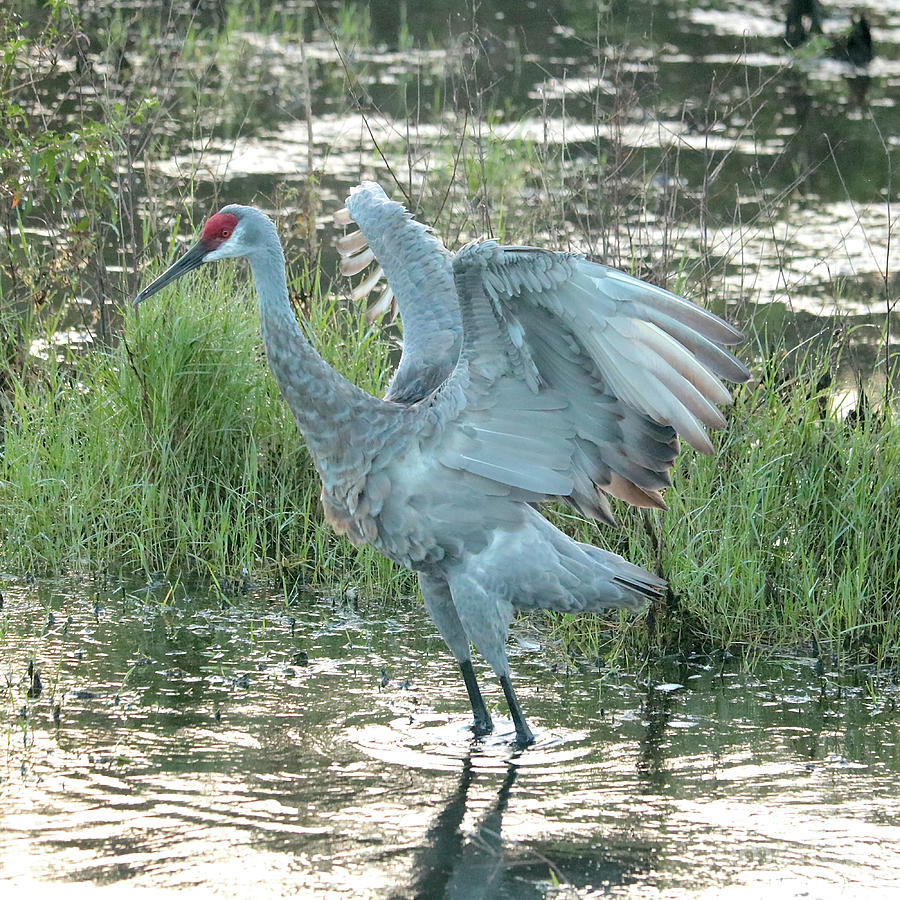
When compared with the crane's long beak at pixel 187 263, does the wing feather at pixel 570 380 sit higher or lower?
lower

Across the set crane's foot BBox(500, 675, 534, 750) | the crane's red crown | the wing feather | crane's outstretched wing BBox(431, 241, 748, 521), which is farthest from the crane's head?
crane's foot BBox(500, 675, 534, 750)

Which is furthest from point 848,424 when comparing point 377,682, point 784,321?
point 377,682

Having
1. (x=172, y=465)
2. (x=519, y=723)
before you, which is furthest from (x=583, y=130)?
(x=519, y=723)

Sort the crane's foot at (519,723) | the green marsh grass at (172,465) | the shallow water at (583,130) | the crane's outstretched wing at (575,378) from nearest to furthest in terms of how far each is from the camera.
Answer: the crane's outstretched wing at (575,378)
the crane's foot at (519,723)
the green marsh grass at (172,465)
the shallow water at (583,130)

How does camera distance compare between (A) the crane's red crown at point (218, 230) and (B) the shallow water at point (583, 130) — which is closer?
(A) the crane's red crown at point (218, 230)

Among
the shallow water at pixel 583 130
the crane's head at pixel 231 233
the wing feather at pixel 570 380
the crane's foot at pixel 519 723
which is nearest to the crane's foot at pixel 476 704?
the crane's foot at pixel 519 723

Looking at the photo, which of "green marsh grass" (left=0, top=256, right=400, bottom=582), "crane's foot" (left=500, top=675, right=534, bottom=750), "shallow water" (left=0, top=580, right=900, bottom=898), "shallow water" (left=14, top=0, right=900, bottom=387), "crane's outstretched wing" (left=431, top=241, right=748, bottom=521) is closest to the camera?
"shallow water" (left=0, top=580, right=900, bottom=898)

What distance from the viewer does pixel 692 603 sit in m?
5.24

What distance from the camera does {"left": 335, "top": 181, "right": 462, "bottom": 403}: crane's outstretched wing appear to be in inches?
197

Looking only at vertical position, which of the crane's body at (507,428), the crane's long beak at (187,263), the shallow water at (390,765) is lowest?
the shallow water at (390,765)

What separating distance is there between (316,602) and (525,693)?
99 centimetres

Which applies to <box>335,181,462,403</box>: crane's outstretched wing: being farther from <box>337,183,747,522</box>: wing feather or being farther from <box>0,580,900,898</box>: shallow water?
<box>0,580,900,898</box>: shallow water

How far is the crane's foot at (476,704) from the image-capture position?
14.9ft

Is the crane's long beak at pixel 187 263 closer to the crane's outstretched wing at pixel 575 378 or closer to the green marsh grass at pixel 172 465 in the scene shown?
the crane's outstretched wing at pixel 575 378
